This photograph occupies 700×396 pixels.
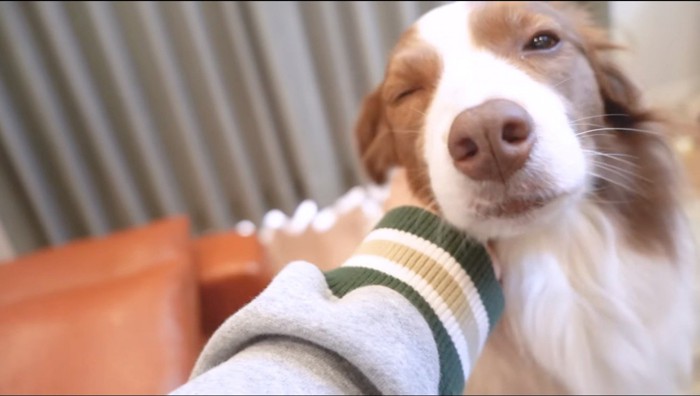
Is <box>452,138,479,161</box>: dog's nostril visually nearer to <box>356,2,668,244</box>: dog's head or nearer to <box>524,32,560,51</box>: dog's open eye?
<box>356,2,668,244</box>: dog's head

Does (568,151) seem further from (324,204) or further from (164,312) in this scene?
(324,204)

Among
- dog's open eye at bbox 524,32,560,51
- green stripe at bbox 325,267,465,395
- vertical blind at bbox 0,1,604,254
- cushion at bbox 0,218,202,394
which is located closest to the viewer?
green stripe at bbox 325,267,465,395

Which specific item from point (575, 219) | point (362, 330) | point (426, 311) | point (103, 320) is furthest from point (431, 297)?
point (103, 320)

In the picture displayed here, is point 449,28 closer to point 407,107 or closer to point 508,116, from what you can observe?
point 407,107

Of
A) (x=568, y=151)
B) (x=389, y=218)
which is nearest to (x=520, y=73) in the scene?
(x=568, y=151)

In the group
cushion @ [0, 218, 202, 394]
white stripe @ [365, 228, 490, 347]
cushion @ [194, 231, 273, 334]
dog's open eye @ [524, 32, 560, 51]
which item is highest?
dog's open eye @ [524, 32, 560, 51]

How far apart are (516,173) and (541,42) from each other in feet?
0.89

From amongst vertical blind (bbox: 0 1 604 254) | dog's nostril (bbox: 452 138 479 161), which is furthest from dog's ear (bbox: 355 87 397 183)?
vertical blind (bbox: 0 1 604 254)

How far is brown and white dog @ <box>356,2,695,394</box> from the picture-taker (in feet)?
2.64

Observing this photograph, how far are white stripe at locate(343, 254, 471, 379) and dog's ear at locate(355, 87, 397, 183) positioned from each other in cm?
42

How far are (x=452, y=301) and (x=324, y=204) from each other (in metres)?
1.39

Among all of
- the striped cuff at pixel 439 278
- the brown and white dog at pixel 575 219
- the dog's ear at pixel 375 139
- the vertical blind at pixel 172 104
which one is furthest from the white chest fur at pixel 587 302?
the vertical blind at pixel 172 104

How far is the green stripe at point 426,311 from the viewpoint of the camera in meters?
0.61

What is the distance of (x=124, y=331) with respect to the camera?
3.49 ft
